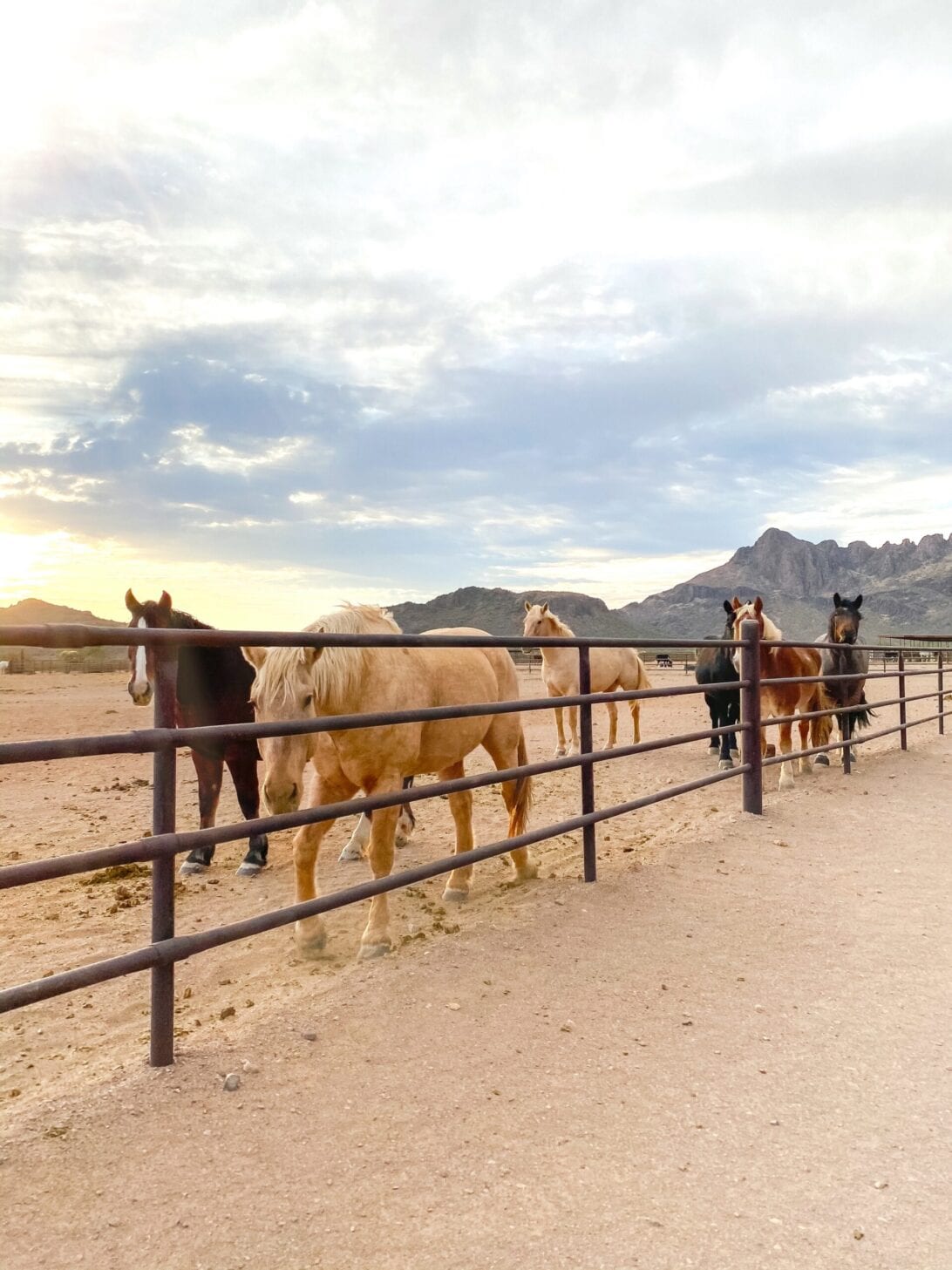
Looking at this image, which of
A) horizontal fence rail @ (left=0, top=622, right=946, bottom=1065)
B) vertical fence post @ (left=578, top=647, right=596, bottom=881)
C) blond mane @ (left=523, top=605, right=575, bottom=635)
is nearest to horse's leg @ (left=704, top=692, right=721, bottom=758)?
blond mane @ (left=523, top=605, right=575, bottom=635)

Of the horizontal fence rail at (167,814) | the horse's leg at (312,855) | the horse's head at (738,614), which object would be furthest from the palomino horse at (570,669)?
the horizontal fence rail at (167,814)

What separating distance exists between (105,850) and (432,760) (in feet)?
7.26

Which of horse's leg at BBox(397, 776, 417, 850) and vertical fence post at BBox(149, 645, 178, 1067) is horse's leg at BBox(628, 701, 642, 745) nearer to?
horse's leg at BBox(397, 776, 417, 850)

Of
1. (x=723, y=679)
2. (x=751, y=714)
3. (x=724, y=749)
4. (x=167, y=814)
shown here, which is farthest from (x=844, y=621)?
(x=167, y=814)

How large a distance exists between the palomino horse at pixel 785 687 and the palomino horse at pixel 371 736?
14.5 ft

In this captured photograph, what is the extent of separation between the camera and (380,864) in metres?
3.71

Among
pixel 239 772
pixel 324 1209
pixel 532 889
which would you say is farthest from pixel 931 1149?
pixel 239 772

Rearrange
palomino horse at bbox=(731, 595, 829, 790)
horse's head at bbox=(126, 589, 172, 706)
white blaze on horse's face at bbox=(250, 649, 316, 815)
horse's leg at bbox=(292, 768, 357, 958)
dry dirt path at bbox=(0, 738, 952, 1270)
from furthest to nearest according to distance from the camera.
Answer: palomino horse at bbox=(731, 595, 829, 790) → horse's head at bbox=(126, 589, 172, 706) → horse's leg at bbox=(292, 768, 357, 958) → white blaze on horse's face at bbox=(250, 649, 316, 815) → dry dirt path at bbox=(0, 738, 952, 1270)

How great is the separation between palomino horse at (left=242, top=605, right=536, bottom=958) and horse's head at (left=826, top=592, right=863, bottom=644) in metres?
6.45

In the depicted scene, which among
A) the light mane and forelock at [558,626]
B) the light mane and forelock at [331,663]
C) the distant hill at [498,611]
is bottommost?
the light mane and forelock at [331,663]

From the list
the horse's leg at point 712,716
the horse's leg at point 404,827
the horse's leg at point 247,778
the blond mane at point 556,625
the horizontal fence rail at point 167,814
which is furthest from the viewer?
the blond mane at point 556,625

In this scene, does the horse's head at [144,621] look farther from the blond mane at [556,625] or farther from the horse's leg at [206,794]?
the blond mane at [556,625]

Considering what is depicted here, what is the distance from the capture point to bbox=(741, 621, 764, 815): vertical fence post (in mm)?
6008

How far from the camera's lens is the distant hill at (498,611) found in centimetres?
16450
